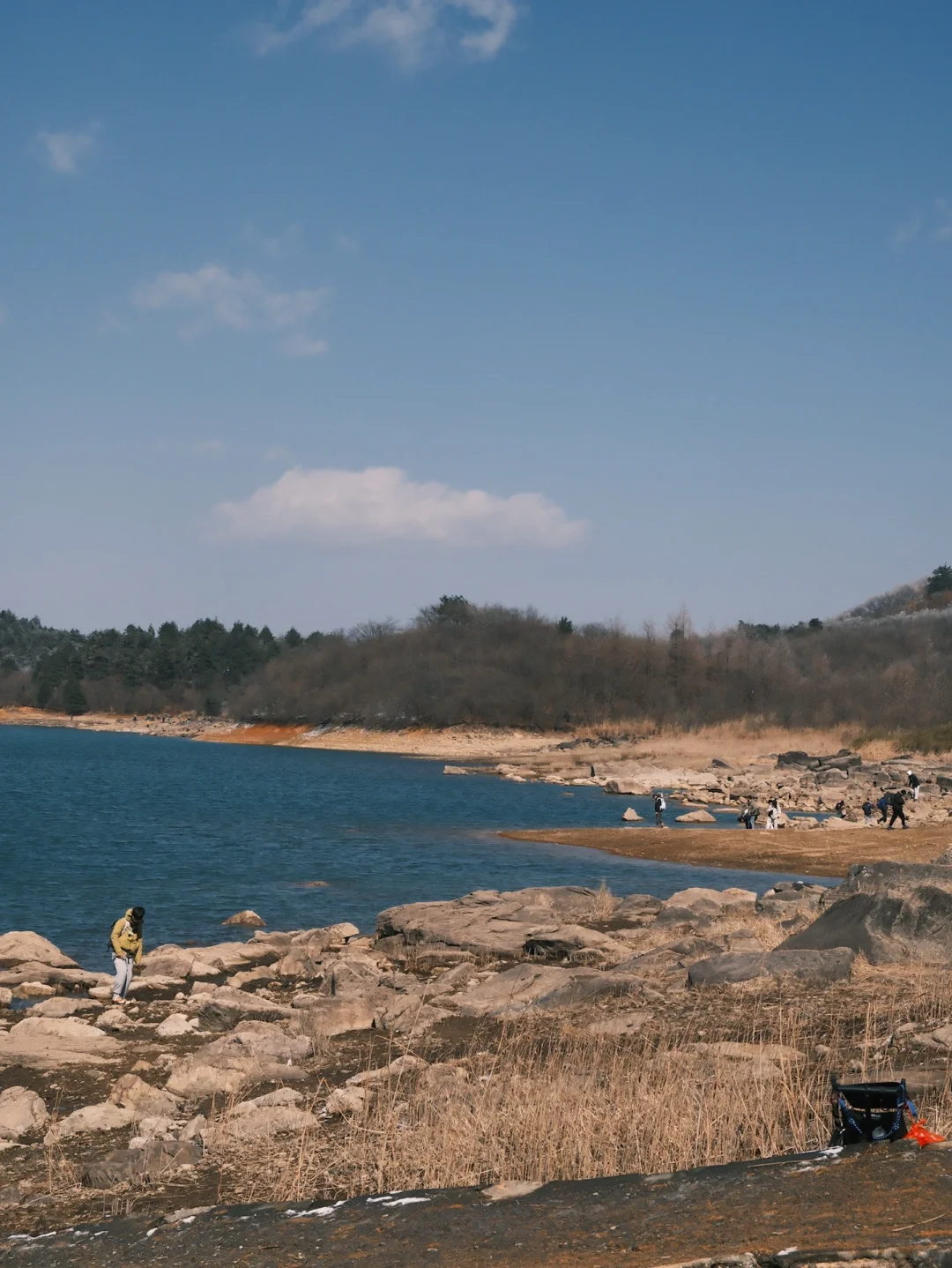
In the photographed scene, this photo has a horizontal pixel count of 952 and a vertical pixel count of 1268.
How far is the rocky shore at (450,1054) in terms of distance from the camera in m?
8.22

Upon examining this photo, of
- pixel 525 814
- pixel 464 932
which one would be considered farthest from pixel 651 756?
pixel 464 932

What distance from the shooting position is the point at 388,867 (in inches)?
1501

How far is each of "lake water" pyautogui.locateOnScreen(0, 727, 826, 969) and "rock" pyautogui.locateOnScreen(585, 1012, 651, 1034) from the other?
13.0m

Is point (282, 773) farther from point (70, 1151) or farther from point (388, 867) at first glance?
point (70, 1151)

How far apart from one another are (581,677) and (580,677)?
99 mm

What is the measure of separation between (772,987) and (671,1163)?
24.2ft

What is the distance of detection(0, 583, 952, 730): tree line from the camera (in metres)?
122

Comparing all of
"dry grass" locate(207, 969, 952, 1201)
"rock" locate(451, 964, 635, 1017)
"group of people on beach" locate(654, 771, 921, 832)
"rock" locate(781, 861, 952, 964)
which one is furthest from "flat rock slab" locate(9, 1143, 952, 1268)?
"group of people on beach" locate(654, 771, 921, 832)

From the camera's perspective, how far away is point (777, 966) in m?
15.1

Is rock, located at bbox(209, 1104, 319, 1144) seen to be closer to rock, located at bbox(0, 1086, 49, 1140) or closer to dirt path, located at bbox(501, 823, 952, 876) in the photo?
rock, located at bbox(0, 1086, 49, 1140)

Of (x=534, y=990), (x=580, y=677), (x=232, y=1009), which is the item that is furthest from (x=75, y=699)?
(x=534, y=990)

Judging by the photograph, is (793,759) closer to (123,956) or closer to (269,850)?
(269,850)

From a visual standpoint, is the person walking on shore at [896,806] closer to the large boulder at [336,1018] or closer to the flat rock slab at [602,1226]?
the large boulder at [336,1018]

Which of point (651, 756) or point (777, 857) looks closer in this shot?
point (777, 857)
